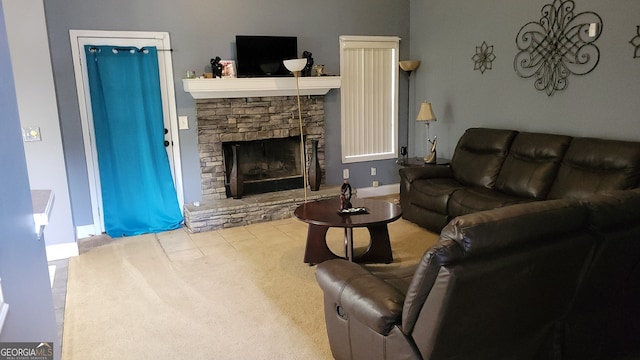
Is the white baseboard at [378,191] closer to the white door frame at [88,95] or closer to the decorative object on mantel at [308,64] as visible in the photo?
the decorative object on mantel at [308,64]

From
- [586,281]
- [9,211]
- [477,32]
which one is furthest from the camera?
[477,32]

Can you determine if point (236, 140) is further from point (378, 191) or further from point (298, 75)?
point (378, 191)

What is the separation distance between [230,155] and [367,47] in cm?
224

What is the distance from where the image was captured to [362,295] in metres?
2.10

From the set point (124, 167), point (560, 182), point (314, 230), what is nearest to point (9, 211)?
point (314, 230)

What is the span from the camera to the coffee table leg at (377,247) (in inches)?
151

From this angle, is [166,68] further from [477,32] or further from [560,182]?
[560,182]

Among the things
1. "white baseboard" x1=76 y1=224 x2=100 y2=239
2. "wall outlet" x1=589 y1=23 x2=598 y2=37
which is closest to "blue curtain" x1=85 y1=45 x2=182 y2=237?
"white baseboard" x1=76 y1=224 x2=100 y2=239

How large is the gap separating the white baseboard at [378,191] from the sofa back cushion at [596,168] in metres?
2.58

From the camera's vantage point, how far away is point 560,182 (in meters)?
3.97

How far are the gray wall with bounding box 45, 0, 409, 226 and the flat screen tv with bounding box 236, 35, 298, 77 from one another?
0.55 ft

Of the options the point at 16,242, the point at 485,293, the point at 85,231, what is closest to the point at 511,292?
the point at 485,293

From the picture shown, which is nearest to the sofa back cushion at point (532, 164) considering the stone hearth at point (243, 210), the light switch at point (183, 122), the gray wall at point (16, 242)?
the stone hearth at point (243, 210)

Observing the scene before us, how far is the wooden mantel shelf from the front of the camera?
4844 mm
